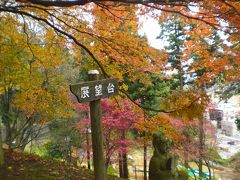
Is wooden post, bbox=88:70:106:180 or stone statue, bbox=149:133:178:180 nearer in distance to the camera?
wooden post, bbox=88:70:106:180

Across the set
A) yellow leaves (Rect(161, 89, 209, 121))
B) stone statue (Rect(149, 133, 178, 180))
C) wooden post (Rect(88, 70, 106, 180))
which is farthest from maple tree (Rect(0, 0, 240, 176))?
wooden post (Rect(88, 70, 106, 180))

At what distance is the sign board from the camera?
3724mm

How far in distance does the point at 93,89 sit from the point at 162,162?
2882mm

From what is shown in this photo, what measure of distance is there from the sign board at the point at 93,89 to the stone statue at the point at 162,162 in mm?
2134

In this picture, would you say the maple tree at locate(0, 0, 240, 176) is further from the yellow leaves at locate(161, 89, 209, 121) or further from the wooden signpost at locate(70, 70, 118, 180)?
the wooden signpost at locate(70, 70, 118, 180)

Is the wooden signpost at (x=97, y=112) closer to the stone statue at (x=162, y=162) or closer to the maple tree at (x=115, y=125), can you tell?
the stone statue at (x=162, y=162)

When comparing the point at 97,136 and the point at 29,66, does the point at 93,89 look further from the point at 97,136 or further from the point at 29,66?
the point at 29,66

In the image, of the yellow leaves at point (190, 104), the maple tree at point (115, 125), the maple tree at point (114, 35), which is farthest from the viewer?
the maple tree at point (115, 125)

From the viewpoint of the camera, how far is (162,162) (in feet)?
19.9

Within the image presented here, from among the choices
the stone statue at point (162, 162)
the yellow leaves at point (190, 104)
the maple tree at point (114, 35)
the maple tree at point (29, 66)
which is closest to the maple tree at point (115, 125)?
the maple tree at point (29, 66)

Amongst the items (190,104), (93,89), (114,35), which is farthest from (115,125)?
(93,89)

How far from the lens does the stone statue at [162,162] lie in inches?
234

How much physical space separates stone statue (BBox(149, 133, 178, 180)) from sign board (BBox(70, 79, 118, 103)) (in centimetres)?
213

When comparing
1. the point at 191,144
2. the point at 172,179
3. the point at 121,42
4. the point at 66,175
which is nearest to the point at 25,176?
the point at 66,175
